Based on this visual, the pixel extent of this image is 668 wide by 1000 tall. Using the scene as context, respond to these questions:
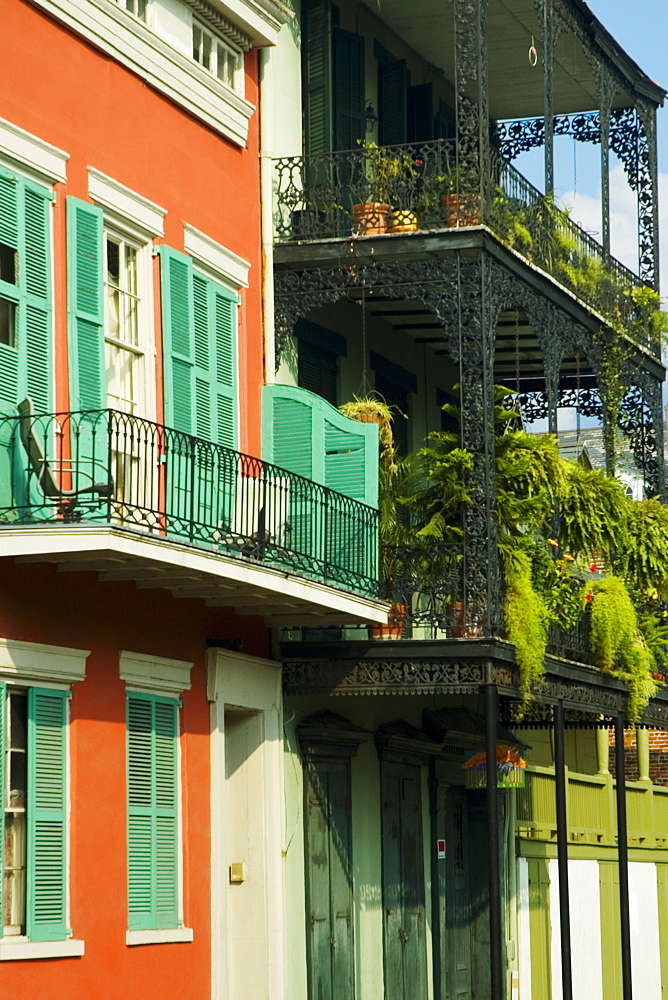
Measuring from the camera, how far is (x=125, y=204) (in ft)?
47.7

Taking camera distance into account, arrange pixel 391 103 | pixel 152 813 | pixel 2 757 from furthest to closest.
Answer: pixel 391 103
pixel 152 813
pixel 2 757

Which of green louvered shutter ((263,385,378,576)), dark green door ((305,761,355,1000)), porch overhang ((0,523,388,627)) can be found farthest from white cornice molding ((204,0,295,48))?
dark green door ((305,761,355,1000))

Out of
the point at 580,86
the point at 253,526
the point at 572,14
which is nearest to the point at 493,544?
the point at 253,526

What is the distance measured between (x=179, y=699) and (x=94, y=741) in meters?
1.51

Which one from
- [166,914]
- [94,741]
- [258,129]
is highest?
[258,129]

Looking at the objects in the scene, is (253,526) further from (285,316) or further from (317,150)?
(317,150)

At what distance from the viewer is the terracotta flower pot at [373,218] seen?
681 inches

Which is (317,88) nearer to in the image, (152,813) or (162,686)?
(162,686)

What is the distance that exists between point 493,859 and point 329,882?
2103mm

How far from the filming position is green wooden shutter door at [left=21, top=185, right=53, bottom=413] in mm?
13141

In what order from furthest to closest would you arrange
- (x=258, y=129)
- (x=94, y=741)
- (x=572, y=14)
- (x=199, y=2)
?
1. (x=572, y=14)
2. (x=258, y=129)
3. (x=199, y=2)
4. (x=94, y=741)

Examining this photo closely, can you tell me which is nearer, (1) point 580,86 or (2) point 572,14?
(2) point 572,14

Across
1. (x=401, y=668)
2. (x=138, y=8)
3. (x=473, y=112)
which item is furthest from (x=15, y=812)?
(x=473, y=112)

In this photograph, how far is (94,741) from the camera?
13.7 m
